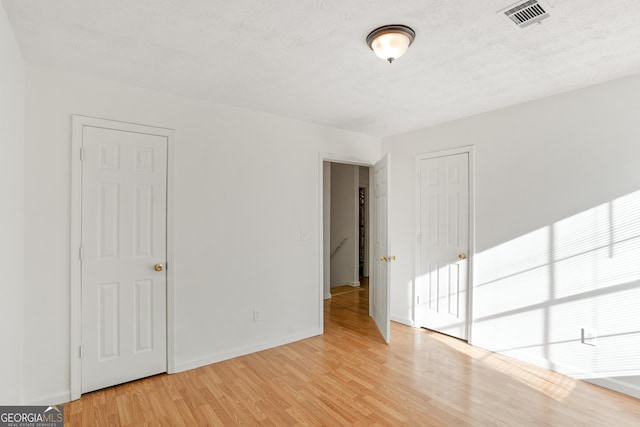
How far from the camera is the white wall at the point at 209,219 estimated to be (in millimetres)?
2424

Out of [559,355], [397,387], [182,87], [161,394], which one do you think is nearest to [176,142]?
[182,87]

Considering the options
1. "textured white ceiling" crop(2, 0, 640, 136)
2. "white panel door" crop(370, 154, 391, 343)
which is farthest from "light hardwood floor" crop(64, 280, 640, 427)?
"textured white ceiling" crop(2, 0, 640, 136)

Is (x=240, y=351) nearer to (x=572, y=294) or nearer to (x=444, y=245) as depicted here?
(x=444, y=245)

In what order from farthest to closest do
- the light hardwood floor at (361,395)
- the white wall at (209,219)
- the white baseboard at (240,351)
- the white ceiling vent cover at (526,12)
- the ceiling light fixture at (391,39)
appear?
the white baseboard at (240,351), the white wall at (209,219), the light hardwood floor at (361,395), the ceiling light fixture at (391,39), the white ceiling vent cover at (526,12)

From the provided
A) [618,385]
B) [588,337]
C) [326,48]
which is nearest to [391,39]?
[326,48]

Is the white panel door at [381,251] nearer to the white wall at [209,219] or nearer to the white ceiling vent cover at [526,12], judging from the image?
the white wall at [209,219]

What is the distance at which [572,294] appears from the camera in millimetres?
2900

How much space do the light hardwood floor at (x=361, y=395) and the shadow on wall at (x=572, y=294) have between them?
207mm

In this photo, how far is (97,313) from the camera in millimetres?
2643

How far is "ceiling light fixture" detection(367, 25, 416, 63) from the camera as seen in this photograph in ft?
6.20

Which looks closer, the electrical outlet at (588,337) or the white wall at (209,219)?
the white wall at (209,219)

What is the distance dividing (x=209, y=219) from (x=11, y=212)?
1.46 metres

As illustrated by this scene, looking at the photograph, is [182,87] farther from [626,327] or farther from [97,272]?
[626,327]

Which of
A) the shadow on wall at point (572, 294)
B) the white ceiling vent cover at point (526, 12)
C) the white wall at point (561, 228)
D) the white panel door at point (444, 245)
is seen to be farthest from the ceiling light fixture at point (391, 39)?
the shadow on wall at point (572, 294)
